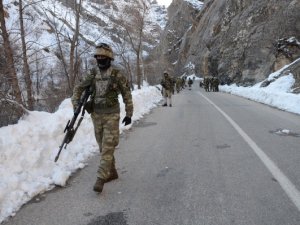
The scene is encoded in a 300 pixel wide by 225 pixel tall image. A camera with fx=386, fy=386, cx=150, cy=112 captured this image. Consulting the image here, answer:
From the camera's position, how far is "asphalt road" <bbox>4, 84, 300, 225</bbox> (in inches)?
158

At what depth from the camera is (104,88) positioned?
5.02 meters

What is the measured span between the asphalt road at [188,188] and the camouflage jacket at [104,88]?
1.08 meters

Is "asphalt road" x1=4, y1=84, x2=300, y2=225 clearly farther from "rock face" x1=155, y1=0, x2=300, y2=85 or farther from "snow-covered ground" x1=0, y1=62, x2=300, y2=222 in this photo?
"rock face" x1=155, y1=0, x2=300, y2=85

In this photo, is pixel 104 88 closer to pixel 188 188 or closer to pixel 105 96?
pixel 105 96

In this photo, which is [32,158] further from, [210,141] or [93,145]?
[210,141]

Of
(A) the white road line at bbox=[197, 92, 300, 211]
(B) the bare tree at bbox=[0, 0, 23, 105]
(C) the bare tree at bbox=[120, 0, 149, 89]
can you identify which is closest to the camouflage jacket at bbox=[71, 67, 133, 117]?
(A) the white road line at bbox=[197, 92, 300, 211]

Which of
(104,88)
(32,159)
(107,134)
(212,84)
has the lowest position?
(212,84)

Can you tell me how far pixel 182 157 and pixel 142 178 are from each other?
1.44m

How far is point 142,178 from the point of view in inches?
217

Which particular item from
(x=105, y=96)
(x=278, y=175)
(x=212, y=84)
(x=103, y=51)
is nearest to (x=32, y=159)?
(x=105, y=96)

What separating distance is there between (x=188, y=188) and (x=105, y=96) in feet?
5.25

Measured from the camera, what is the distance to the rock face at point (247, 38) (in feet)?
123

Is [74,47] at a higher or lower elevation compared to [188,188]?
higher

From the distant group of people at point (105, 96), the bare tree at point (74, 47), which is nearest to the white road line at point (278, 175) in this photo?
the distant group of people at point (105, 96)
